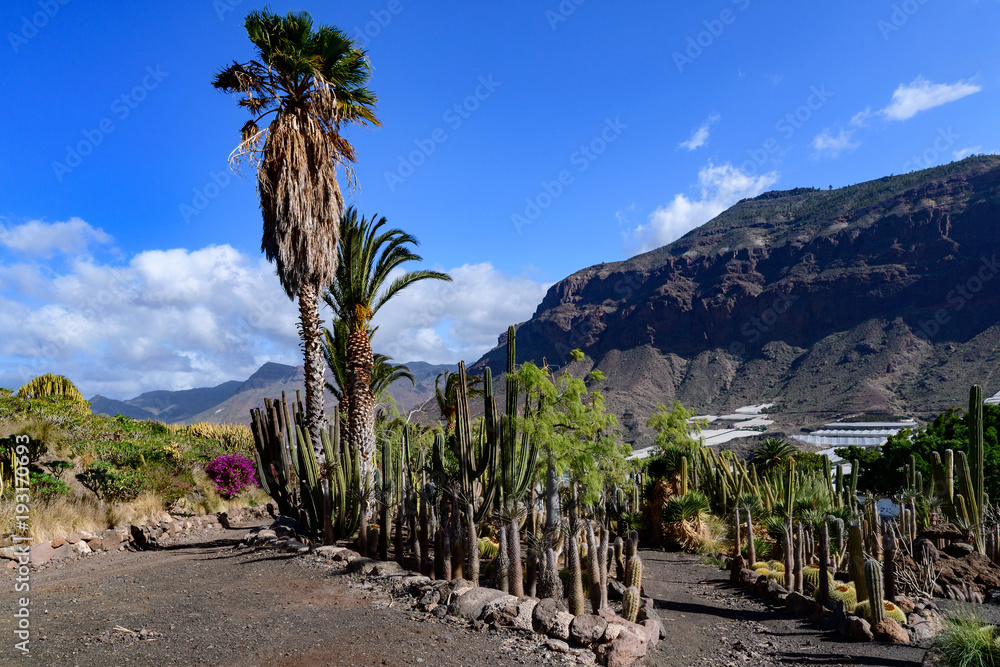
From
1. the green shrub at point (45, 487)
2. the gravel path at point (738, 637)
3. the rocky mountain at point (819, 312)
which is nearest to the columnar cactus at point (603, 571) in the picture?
the gravel path at point (738, 637)

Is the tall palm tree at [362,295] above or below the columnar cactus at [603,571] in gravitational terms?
above

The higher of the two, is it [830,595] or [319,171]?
[319,171]

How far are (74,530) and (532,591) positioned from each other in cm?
895

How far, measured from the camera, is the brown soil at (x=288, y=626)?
5414 millimetres

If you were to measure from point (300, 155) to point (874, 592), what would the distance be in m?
12.4

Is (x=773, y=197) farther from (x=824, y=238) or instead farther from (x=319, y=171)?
(x=319, y=171)

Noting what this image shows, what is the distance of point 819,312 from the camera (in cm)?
9131

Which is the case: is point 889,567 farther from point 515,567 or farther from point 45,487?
point 45,487

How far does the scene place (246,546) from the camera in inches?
412

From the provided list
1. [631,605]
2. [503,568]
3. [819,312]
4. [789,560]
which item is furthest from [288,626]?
[819,312]

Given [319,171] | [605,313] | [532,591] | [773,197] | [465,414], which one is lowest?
[532,591]

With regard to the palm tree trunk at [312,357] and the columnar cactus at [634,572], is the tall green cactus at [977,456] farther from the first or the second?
the palm tree trunk at [312,357]

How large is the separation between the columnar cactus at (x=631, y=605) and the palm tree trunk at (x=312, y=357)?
7.60 meters

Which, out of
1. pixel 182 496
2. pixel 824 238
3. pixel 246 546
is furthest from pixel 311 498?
pixel 824 238
